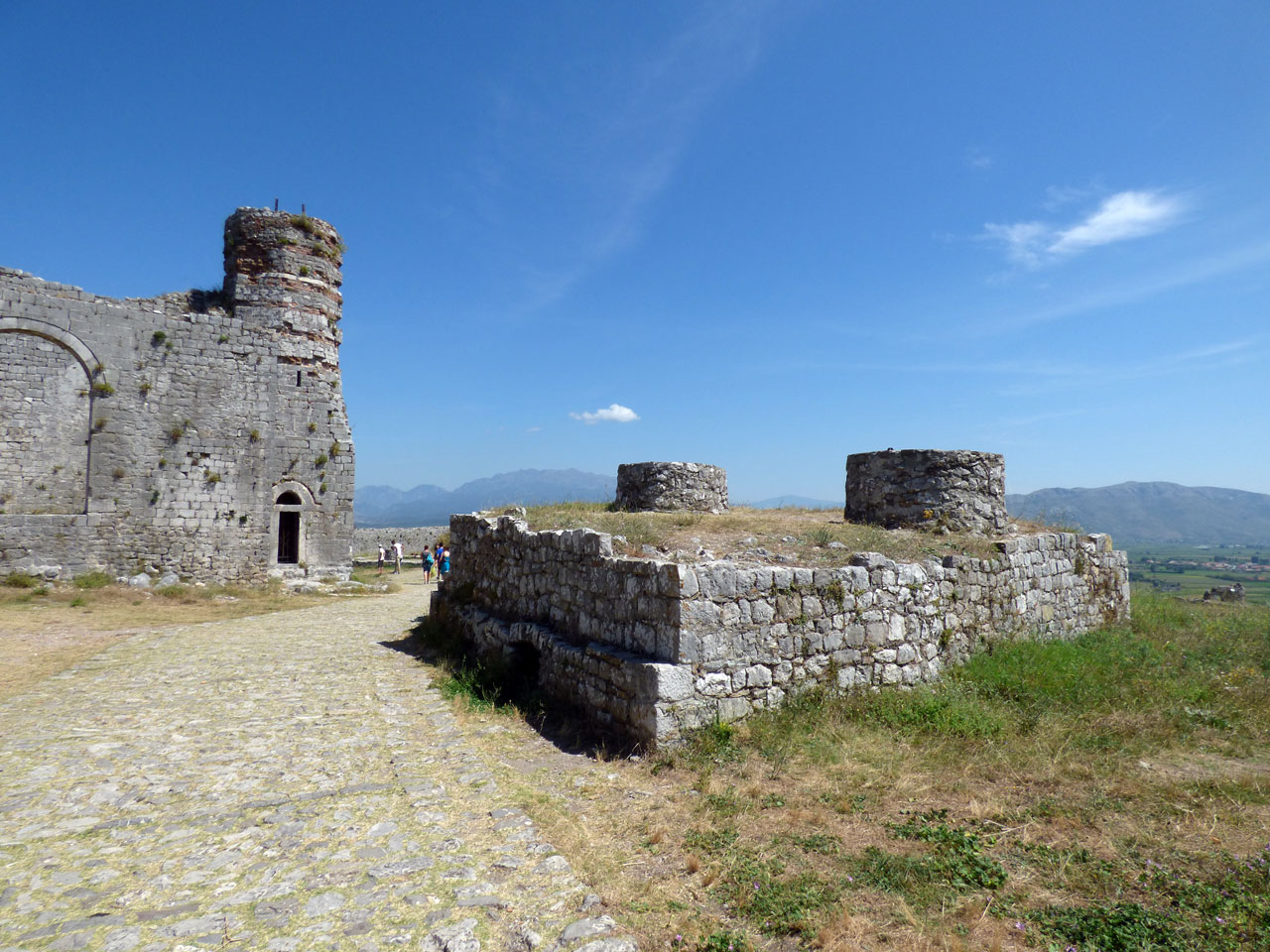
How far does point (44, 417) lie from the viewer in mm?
16109

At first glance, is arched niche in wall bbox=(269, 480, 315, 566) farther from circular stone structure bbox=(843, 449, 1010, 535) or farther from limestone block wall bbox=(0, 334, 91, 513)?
circular stone structure bbox=(843, 449, 1010, 535)

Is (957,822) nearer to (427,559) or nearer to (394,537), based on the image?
(427,559)

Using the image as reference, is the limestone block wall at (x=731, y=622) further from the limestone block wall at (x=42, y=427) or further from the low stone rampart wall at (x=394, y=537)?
the low stone rampart wall at (x=394, y=537)

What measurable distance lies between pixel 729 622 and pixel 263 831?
4.03 m

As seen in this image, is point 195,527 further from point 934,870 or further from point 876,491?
point 934,870

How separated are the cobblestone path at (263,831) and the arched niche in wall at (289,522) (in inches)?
407

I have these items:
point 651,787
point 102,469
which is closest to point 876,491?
point 651,787

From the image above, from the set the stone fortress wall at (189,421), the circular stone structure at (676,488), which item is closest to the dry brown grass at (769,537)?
the circular stone structure at (676,488)

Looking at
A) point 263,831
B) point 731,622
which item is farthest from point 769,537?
point 263,831

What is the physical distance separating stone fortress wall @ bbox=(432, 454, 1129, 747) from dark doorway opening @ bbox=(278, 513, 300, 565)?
1135 cm

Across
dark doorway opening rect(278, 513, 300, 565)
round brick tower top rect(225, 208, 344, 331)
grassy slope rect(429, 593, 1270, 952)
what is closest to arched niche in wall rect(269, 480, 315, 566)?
dark doorway opening rect(278, 513, 300, 565)

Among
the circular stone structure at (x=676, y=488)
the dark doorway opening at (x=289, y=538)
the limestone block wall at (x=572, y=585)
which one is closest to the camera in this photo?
the limestone block wall at (x=572, y=585)

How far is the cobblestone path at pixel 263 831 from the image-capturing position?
3.59 meters

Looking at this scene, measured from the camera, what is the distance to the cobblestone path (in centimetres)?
359
